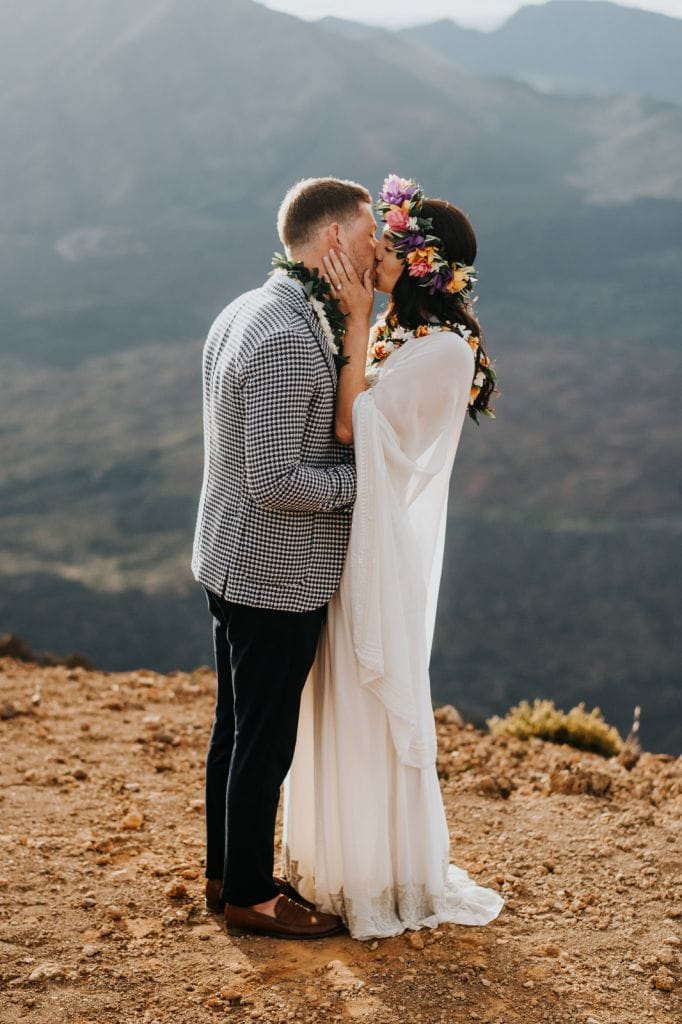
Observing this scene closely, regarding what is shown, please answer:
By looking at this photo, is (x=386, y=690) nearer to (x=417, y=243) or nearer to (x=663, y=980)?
(x=663, y=980)

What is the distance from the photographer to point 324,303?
291cm

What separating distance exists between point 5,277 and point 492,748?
88.2ft

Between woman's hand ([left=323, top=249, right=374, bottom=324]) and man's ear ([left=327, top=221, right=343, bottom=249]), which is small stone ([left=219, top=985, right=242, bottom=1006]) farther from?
man's ear ([left=327, top=221, right=343, bottom=249])

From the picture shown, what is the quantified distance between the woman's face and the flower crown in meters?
0.02

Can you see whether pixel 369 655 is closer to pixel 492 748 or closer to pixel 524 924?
pixel 524 924

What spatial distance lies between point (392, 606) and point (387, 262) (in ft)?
3.29

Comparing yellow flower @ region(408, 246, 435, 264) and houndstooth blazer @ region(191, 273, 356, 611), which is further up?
yellow flower @ region(408, 246, 435, 264)

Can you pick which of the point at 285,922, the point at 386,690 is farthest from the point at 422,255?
the point at 285,922

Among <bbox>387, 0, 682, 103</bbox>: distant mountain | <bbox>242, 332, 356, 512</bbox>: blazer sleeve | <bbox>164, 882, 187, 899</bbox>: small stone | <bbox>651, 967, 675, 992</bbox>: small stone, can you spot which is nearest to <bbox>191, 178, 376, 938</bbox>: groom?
<bbox>242, 332, 356, 512</bbox>: blazer sleeve

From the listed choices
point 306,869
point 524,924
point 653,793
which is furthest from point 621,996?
point 653,793

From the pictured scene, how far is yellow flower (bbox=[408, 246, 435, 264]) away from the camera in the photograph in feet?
9.84

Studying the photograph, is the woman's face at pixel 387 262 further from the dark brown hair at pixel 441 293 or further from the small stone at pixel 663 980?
the small stone at pixel 663 980

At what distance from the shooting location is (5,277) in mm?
29266

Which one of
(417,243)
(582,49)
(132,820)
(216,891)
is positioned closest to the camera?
(417,243)
